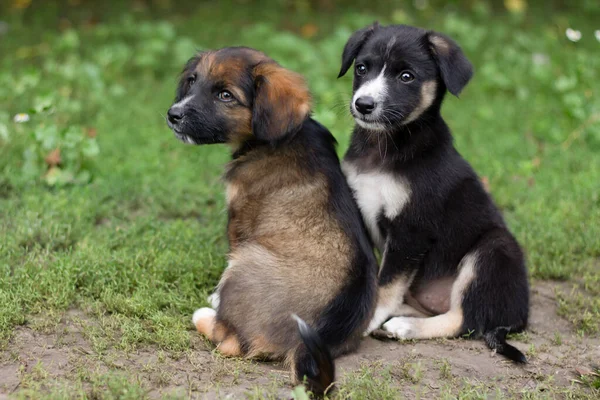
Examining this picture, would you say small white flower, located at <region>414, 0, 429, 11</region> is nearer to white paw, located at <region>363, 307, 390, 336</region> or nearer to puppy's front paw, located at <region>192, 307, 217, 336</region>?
white paw, located at <region>363, 307, 390, 336</region>

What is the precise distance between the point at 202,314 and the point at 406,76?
80.6 inches

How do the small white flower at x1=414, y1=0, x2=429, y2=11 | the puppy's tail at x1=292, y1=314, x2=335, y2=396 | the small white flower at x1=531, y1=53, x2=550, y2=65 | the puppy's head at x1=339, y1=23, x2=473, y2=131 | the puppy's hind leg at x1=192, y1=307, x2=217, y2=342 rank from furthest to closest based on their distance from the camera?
the small white flower at x1=414, y1=0, x2=429, y2=11 < the small white flower at x1=531, y1=53, x2=550, y2=65 < the puppy's head at x1=339, y1=23, x2=473, y2=131 < the puppy's hind leg at x1=192, y1=307, x2=217, y2=342 < the puppy's tail at x1=292, y1=314, x2=335, y2=396

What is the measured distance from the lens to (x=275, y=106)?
4.82 metres

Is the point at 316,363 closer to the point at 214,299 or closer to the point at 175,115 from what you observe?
the point at 214,299

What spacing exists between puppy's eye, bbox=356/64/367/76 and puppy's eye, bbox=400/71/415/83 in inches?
10.9

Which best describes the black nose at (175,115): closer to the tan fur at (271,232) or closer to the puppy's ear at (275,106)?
the tan fur at (271,232)

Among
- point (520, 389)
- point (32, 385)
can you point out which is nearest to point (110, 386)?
point (32, 385)

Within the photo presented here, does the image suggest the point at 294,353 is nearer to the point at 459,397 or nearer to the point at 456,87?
the point at 459,397

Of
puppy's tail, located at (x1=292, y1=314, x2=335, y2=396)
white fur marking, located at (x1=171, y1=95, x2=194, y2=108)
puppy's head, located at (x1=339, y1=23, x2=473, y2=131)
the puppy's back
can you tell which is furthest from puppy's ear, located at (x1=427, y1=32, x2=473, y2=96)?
puppy's tail, located at (x1=292, y1=314, x2=335, y2=396)

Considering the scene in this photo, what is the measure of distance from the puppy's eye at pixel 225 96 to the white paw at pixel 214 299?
4.02 ft

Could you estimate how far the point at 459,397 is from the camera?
13.9 feet

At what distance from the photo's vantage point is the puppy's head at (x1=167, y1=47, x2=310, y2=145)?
482cm

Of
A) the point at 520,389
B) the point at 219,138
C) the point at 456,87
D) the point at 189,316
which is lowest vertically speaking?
the point at 189,316

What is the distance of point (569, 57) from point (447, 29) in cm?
181
